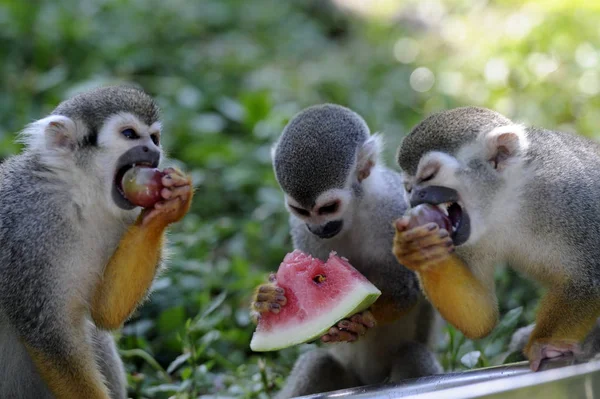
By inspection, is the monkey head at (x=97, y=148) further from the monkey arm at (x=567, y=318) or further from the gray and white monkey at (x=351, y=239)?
the monkey arm at (x=567, y=318)

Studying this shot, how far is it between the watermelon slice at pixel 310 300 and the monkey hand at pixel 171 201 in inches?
21.1

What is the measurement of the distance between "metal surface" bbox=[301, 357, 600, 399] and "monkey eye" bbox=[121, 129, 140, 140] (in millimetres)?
1177

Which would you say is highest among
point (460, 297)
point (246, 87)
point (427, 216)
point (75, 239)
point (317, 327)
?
point (427, 216)

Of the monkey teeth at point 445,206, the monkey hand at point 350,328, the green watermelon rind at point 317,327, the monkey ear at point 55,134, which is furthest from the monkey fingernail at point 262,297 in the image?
the monkey ear at point 55,134

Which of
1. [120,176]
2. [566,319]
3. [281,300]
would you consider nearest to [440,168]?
[566,319]

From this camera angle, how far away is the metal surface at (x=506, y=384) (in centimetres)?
231

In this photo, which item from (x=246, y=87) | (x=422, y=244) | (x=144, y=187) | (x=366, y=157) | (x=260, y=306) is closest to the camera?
(x=422, y=244)

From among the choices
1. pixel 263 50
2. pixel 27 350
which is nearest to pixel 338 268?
pixel 27 350

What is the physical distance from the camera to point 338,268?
3285mm

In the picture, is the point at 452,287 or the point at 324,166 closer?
the point at 452,287

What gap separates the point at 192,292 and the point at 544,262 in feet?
7.04

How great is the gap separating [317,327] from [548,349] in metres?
0.83

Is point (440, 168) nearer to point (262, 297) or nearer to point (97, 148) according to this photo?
point (262, 297)

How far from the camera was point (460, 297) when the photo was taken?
10.0 ft
